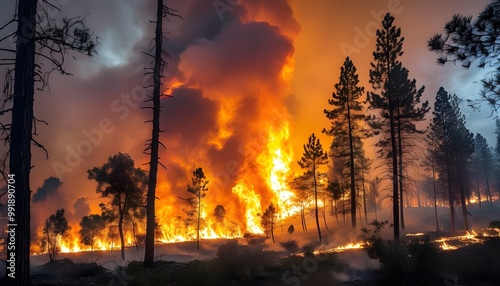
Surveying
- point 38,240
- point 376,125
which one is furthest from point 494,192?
point 38,240

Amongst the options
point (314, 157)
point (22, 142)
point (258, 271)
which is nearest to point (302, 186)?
point (314, 157)

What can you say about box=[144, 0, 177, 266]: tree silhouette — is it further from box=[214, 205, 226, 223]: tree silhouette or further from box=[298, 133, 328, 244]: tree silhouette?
box=[214, 205, 226, 223]: tree silhouette

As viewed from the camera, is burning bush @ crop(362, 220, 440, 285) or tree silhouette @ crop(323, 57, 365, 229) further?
tree silhouette @ crop(323, 57, 365, 229)

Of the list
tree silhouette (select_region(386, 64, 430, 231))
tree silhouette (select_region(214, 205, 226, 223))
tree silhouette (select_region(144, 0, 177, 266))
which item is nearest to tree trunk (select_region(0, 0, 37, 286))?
tree silhouette (select_region(144, 0, 177, 266))

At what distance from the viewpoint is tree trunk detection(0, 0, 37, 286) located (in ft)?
19.1

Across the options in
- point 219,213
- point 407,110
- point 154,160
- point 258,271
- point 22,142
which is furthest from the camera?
point 219,213

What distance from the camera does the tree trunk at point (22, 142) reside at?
584cm

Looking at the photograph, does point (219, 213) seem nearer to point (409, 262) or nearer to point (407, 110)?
point (407, 110)

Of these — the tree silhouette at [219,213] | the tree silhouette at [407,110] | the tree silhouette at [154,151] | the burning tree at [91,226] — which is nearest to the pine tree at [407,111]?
the tree silhouette at [407,110]

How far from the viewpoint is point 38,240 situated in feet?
264

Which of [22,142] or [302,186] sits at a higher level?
[22,142]

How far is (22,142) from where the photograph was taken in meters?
6.03

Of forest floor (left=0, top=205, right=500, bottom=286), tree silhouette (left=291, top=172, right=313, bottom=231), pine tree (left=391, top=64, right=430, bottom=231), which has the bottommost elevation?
forest floor (left=0, top=205, right=500, bottom=286)

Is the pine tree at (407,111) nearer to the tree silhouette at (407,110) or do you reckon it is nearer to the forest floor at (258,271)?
the tree silhouette at (407,110)
